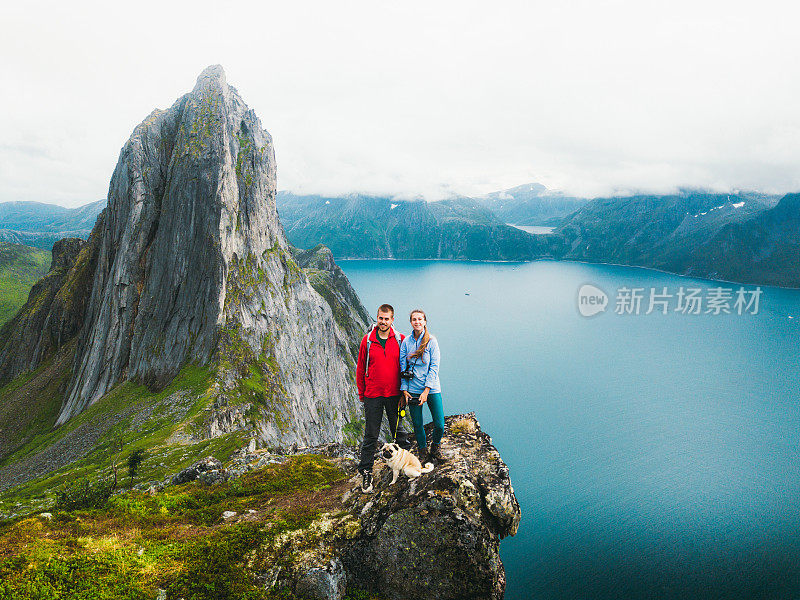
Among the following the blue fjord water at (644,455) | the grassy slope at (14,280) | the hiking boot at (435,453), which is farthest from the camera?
the grassy slope at (14,280)

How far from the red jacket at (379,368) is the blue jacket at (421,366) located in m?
0.25

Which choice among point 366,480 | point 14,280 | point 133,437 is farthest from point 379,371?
point 14,280

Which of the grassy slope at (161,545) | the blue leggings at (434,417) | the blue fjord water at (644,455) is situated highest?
the blue leggings at (434,417)

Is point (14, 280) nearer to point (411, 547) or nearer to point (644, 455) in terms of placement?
point (411, 547)

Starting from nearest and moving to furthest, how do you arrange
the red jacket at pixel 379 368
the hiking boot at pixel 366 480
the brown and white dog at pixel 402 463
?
1. the brown and white dog at pixel 402 463
2. the red jacket at pixel 379 368
3. the hiking boot at pixel 366 480

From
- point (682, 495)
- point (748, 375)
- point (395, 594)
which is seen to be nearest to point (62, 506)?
point (395, 594)

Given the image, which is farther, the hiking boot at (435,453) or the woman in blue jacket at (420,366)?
the hiking boot at (435,453)

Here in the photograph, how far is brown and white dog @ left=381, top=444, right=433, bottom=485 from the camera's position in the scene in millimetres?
11438

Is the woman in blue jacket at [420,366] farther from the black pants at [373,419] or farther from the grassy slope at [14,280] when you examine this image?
the grassy slope at [14,280]

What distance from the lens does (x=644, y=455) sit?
246 ft

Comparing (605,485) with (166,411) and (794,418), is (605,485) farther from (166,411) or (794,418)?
(166,411)

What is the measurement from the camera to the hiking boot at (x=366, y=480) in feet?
39.3

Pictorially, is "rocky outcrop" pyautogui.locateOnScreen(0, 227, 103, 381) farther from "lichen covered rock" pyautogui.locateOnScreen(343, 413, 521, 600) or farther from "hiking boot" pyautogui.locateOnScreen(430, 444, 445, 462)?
"lichen covered rock" pyautogui.locateOnScreen(343, 413, 521, 600)

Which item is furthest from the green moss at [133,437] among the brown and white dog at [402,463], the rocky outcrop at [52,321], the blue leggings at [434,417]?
the rocky outcrop at [52,321]
